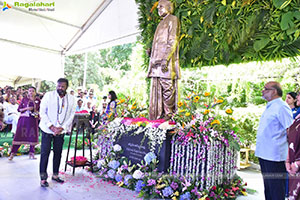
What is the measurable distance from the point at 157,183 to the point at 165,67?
1.85 meters

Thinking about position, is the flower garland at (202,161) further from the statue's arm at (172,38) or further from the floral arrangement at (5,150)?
the floral arrangement at (5,150)

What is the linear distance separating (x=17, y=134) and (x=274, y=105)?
4809mm

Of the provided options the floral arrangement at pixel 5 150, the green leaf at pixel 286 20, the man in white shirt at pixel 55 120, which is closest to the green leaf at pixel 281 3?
the green leaf at pixel 286 20

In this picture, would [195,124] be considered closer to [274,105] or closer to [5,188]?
[274,105]

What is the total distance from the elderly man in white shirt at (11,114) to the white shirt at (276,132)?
610 cm

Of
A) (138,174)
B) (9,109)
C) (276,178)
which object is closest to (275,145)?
(276,178)

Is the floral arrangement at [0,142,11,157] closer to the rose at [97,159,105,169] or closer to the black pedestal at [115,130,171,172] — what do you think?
the rose at [97,159,105,169]

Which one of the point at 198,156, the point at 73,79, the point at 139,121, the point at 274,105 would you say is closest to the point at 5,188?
the point at 139,121

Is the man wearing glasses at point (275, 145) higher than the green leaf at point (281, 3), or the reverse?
the green leaf at point (281, 3)

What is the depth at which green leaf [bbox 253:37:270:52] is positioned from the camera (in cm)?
397

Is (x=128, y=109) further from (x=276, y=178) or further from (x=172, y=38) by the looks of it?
(x=276, y=178)

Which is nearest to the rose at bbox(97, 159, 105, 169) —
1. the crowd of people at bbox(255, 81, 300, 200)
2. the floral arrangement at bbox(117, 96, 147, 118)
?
the floral arrangement at bbox(117, 96, 147, 118)

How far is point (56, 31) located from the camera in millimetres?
7195

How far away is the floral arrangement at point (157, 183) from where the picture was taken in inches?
128
